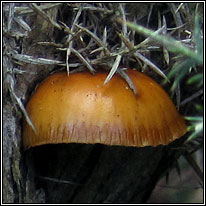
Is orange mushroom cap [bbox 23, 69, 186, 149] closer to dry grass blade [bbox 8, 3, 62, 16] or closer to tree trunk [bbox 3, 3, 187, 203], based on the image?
tree trunk [bbox 3, 3, 187, 203]

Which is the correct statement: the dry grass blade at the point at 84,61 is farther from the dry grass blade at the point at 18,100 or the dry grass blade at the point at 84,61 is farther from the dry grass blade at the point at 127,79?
the dry grass blade at the point at 18,100

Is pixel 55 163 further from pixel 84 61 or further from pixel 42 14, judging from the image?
pixel 42 14

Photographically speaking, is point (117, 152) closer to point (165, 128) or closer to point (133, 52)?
point (165, 128)

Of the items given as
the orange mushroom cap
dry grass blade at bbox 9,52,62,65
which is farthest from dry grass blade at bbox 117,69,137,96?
dry grass blade at bbox 9,52,62,65

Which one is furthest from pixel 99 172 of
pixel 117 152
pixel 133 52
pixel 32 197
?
pixel 133 52

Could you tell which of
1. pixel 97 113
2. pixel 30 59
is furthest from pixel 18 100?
pixel 97 113

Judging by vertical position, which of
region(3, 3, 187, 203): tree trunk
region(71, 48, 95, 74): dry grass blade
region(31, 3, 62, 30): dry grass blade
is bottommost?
region(3, 3, 187, 203): tree trunk

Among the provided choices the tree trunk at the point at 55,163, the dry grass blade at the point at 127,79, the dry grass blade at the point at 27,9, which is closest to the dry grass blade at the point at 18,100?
the tree trunk at the point at 55,163
